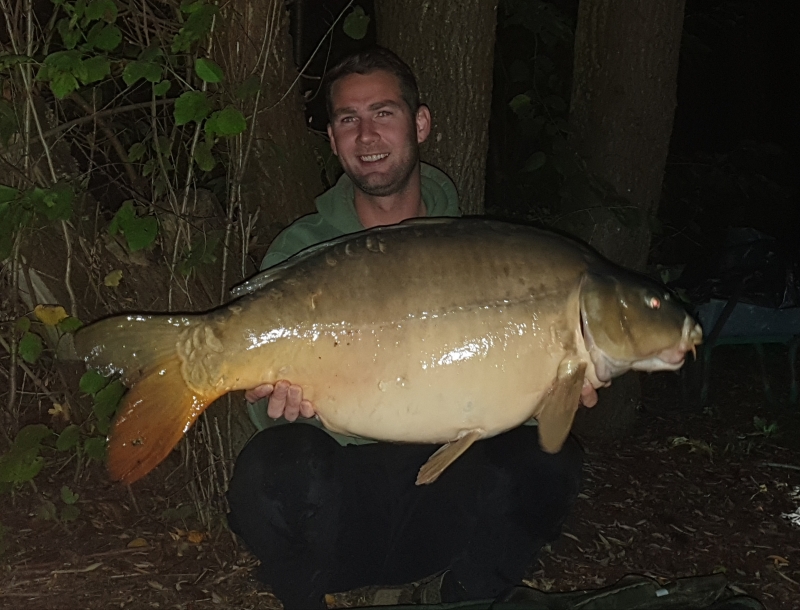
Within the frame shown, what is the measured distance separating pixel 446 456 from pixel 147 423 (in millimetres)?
606

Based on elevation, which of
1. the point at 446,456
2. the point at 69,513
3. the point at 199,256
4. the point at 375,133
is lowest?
the point at 69,513

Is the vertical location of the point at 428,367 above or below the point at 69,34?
below

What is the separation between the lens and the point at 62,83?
1.75m

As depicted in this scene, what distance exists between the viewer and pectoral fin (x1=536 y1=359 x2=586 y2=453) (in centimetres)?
165

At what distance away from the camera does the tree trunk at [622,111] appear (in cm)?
289

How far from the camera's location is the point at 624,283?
1.68m

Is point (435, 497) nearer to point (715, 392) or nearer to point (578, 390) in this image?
point (578, 390)

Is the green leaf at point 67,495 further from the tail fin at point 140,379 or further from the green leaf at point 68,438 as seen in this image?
the tail fin at point 140,379

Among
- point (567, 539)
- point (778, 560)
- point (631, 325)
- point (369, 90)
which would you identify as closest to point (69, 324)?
point (369, 90)

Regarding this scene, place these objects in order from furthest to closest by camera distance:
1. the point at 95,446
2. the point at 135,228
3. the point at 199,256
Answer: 1. the point at 95,446
2. the point at 199,256
3. the point at 135,228

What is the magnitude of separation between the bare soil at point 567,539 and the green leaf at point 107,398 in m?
0.54

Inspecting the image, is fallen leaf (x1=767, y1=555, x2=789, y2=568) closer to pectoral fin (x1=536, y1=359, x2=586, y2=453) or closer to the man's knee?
pectoral fin (x1=536, y1=359, x2=586, y2=453)

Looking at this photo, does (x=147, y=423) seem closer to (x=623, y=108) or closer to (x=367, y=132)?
(x=367, y=132)

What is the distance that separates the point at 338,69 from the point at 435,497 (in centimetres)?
111
